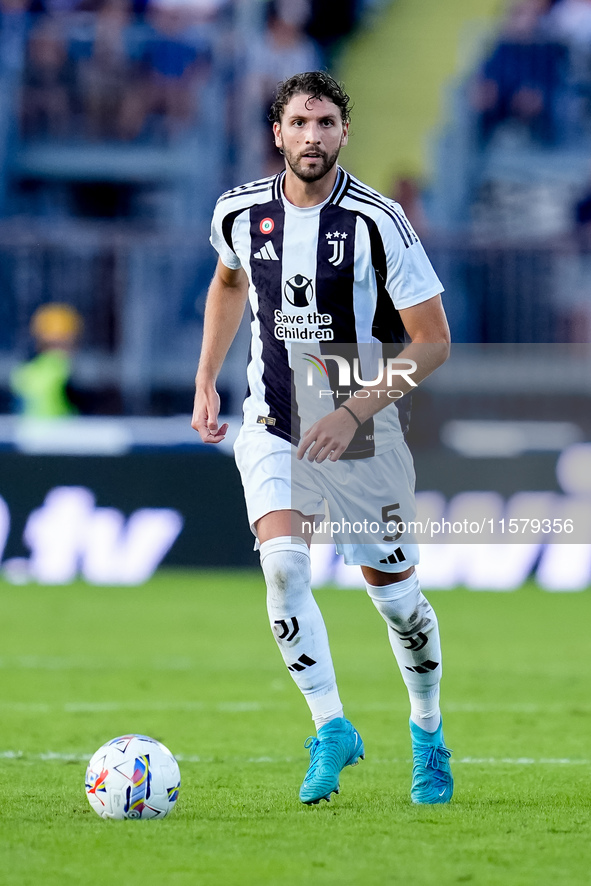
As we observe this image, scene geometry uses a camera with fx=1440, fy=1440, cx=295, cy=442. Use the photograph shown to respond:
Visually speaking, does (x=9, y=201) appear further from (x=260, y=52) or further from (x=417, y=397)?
(x=417, y=397)

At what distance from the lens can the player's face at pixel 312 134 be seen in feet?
15.6

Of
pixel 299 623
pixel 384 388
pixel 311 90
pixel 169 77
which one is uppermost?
pixel 169 77

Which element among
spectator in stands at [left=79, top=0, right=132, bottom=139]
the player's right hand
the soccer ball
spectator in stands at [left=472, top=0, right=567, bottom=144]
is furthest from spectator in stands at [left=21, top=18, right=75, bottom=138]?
the soccer ball

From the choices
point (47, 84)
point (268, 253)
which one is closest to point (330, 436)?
point (268, 253)

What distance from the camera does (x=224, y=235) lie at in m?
5.13

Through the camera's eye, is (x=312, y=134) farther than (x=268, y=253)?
No

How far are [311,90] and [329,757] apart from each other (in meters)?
Result: 2.20

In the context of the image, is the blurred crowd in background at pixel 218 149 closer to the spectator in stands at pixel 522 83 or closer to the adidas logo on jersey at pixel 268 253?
the spectator in stands at pixel 522 83

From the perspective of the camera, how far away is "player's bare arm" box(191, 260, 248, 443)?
513cm

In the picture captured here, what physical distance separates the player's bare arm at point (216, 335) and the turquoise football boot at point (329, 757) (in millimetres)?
1105

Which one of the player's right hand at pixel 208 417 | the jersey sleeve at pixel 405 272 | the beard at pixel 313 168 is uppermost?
the beard at pixel 313 168

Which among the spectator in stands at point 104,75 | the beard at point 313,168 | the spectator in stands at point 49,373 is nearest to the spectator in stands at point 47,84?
the spectator in stands at point 104,75

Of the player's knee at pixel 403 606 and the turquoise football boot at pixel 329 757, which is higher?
the player's knee at pixel 403 606

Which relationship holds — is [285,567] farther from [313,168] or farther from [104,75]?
[104,75]
